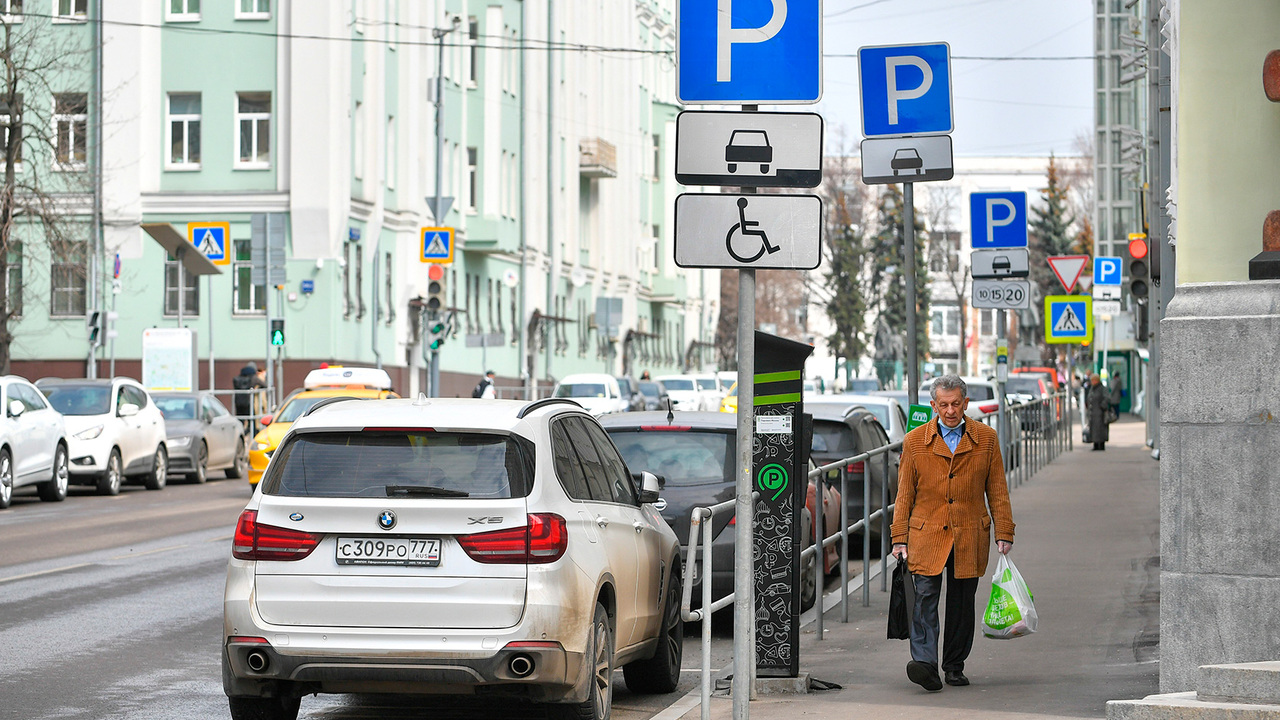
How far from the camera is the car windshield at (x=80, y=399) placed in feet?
92.7

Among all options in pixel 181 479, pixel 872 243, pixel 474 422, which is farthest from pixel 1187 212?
pixel 872 243

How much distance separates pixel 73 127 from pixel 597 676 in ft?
132

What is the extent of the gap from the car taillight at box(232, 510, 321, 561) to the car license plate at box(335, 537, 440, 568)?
0.14 m

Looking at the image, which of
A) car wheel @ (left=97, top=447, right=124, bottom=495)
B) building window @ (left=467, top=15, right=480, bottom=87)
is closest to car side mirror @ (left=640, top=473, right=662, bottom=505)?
car wheel @ (left=97, top=447, right=124, bottom=495)

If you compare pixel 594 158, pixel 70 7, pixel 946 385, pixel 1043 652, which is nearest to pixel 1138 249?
pixel 1043 652

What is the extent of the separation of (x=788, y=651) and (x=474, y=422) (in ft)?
8.16

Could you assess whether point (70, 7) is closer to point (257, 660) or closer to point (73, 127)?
point (73, 127)

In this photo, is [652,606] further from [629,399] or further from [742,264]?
[629,399]

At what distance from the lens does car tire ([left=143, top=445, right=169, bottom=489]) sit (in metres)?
29.6

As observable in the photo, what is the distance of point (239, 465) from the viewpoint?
33875 millimetres

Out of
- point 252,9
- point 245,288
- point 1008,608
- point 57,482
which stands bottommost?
point 57,482

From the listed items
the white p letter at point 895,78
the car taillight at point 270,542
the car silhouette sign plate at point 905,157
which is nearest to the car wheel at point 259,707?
the car taillight at point 270,542

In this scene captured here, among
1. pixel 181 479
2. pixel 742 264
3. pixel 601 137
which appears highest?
pixel 601 137

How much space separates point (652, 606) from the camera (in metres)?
9.80
